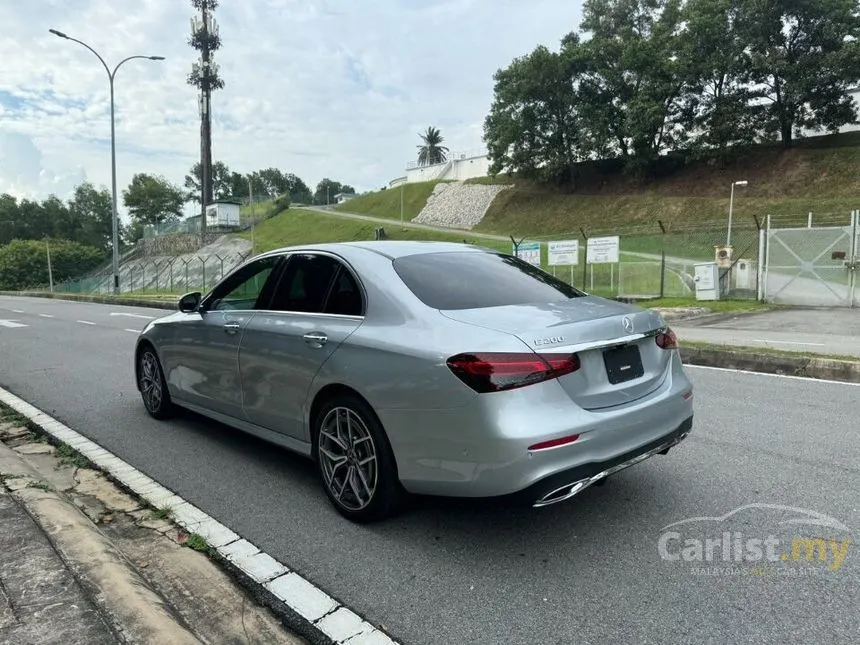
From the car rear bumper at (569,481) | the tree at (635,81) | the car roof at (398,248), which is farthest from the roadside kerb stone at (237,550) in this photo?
the tree at (635,81)

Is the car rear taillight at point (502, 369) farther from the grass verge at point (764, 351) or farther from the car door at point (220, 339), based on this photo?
the grass verge at point (764, 351)

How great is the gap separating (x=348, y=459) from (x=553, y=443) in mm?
1248

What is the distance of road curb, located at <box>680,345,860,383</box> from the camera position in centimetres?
755

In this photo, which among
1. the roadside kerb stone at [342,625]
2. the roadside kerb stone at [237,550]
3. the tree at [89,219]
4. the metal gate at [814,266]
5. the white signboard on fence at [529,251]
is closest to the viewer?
Answer: the roadside kerb stone at [342,625]

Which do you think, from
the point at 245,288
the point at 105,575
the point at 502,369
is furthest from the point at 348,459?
the point at 245,288

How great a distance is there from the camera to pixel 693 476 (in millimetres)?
4055

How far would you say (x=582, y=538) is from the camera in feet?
10.6

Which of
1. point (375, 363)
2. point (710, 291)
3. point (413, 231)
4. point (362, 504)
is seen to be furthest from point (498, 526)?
point (413, 231)

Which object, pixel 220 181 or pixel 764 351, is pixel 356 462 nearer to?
pixel 764 351

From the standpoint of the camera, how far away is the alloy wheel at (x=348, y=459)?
3.38m

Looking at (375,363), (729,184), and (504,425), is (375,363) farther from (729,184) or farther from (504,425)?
(729,184)

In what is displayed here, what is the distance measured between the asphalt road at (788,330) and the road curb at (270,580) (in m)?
8.28

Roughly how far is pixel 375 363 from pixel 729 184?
52223 millimetres

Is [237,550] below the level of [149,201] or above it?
below
